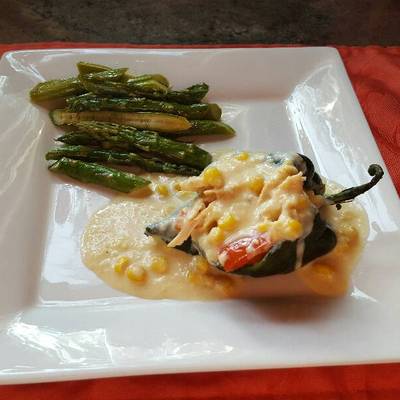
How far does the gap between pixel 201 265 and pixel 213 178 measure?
0.43 meters

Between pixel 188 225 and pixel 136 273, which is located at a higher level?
pixel 188 225

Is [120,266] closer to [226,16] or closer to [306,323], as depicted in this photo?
[306,323]

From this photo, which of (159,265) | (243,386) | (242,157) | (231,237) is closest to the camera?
(243,386)

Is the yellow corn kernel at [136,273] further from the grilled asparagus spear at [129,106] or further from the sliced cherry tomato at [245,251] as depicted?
the grilled asparagus spear at [129,106]

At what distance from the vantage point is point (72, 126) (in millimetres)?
3559

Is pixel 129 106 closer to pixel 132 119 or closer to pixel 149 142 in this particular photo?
pixel 132 119

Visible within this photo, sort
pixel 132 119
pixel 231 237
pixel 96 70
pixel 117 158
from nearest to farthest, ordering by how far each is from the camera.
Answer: pixel 231 237
pixel 117 158
pixel 132 119
pixel 96 70

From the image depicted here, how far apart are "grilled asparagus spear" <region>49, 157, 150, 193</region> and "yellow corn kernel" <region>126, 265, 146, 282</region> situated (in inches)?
23.6

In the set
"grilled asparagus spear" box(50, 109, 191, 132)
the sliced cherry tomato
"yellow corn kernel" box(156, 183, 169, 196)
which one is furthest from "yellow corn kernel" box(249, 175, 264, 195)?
"grilled asparagus spear" box(50, 109, 191, 132)

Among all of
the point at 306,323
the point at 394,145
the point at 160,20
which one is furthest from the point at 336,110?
the point at 160,20

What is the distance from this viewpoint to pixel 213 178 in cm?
265

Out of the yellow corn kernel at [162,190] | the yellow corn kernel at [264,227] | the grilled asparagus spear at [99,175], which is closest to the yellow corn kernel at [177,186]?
the yellow corn kernel at [162,190]

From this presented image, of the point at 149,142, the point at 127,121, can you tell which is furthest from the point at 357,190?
the point at 127,121

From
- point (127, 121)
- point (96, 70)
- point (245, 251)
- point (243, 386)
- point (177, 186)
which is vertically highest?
point (96, 70)
